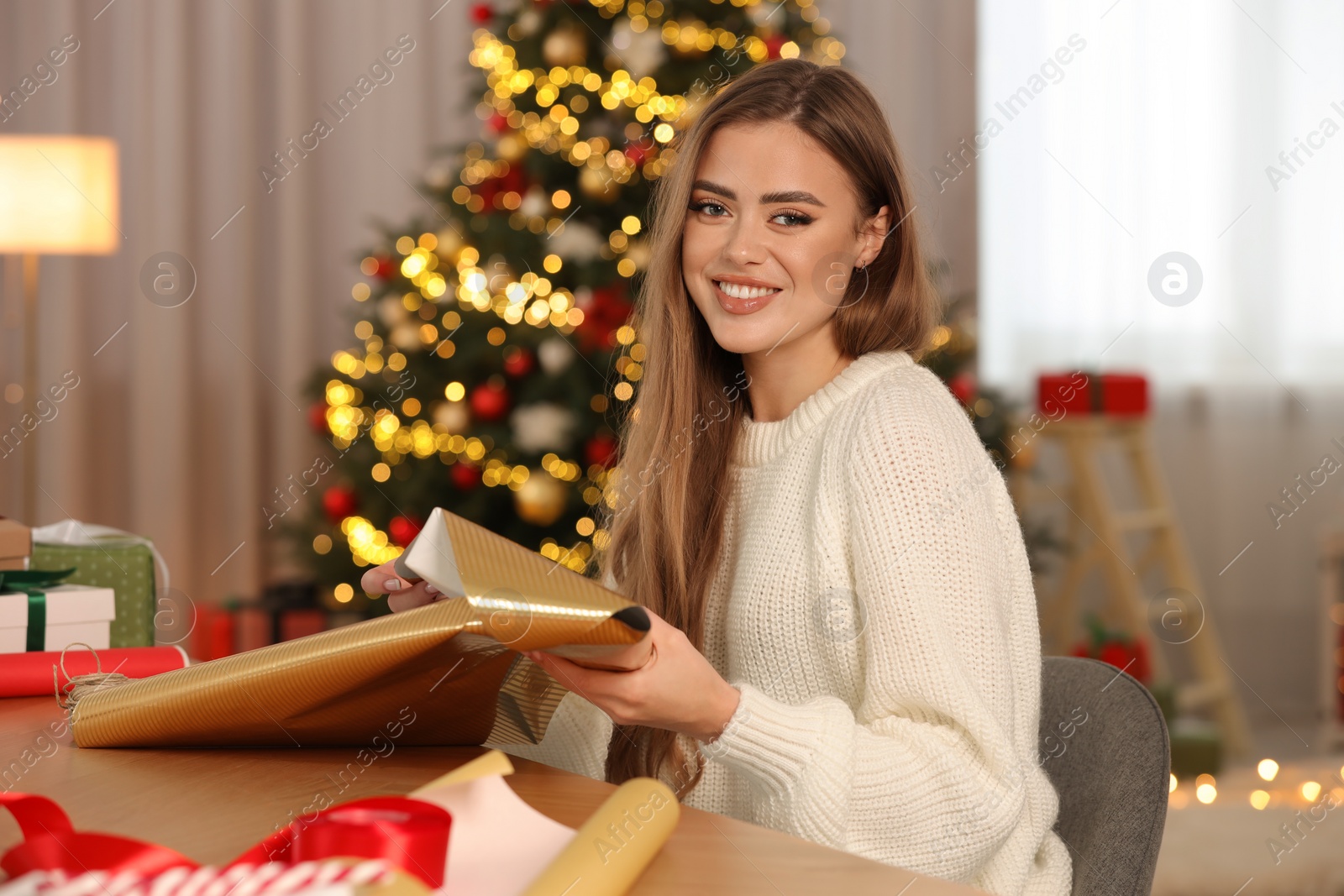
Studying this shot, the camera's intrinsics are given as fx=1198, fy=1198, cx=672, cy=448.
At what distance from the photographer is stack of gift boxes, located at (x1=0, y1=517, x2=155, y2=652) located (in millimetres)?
972

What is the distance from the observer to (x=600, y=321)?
2811 millimetres

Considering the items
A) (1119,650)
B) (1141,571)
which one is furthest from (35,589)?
(1141,571)

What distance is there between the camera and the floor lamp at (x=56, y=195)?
309cm

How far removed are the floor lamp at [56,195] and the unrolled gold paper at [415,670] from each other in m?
2.78

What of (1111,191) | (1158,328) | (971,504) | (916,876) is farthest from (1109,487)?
(916,876)

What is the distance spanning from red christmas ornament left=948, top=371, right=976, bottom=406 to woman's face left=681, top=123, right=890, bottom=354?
1.84 meters

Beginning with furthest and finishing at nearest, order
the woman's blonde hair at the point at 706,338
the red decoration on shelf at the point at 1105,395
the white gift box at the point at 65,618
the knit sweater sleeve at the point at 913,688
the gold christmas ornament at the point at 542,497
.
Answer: the red decoration on shelf at the point at 1105,395 → the gold christmas ornament at the point at 542,497 → the woman's blonde hair at the point at 706,338 → the white gift box at the point at 65,618 → the knit sweater sleeve at the point at 913,688

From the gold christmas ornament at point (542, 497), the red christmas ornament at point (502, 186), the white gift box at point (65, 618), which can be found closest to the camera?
the white gift box at point (65, 618)

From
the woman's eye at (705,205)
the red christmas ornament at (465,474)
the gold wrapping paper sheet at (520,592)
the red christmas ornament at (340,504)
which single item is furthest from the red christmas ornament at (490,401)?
the gold wrapping paper sheet at (520,592)

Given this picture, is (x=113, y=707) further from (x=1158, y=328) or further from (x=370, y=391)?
(x=1158, y=328)

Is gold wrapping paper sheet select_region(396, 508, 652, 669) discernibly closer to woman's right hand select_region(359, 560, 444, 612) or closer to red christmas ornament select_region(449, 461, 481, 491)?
woman's right hand select_region(359, 560, 444, 612)

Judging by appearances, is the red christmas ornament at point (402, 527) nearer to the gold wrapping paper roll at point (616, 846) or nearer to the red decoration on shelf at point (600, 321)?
the red decoration on shelf at point (600, 321)

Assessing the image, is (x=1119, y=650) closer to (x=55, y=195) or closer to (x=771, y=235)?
(x=771, y=235)

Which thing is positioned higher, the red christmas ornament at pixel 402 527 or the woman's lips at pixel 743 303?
the woman's lips at pixel 743 303
